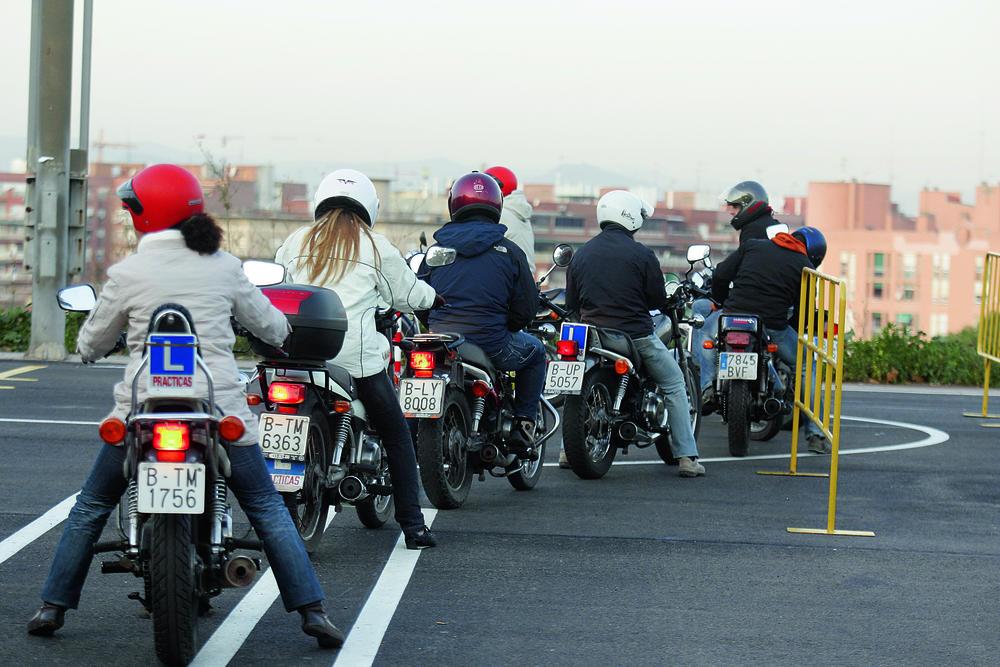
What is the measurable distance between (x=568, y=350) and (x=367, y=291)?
2819mm

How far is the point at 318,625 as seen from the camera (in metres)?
5.67

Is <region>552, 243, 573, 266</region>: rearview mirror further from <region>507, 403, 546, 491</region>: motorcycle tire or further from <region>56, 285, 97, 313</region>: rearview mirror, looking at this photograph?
<region>56, 285, 97, 313</region>: rearview mirror

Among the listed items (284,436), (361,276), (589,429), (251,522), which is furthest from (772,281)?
(251,522)

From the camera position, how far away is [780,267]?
38.9ft

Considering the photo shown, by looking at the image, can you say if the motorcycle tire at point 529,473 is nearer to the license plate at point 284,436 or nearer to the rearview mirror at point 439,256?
the rearview mirror at point 439,256

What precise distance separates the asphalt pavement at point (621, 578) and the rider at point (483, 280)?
3.22 ft

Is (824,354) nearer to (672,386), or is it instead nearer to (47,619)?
(672,386)

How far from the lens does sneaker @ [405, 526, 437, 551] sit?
7.65 meters

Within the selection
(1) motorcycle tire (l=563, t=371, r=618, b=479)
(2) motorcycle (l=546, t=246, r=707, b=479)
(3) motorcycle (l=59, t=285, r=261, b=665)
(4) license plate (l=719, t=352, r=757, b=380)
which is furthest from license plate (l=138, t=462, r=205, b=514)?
(4) license plate (l=719, t=352, r=757, b=380)

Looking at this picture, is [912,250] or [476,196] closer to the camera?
[476,196]

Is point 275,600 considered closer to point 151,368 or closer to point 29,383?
point 151,368

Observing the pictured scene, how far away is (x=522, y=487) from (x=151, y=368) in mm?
4836

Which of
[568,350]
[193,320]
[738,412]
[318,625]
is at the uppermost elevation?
[193,320]

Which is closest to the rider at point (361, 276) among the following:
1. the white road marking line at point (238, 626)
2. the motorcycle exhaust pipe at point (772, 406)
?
the white road marking line at point (238, 626)
